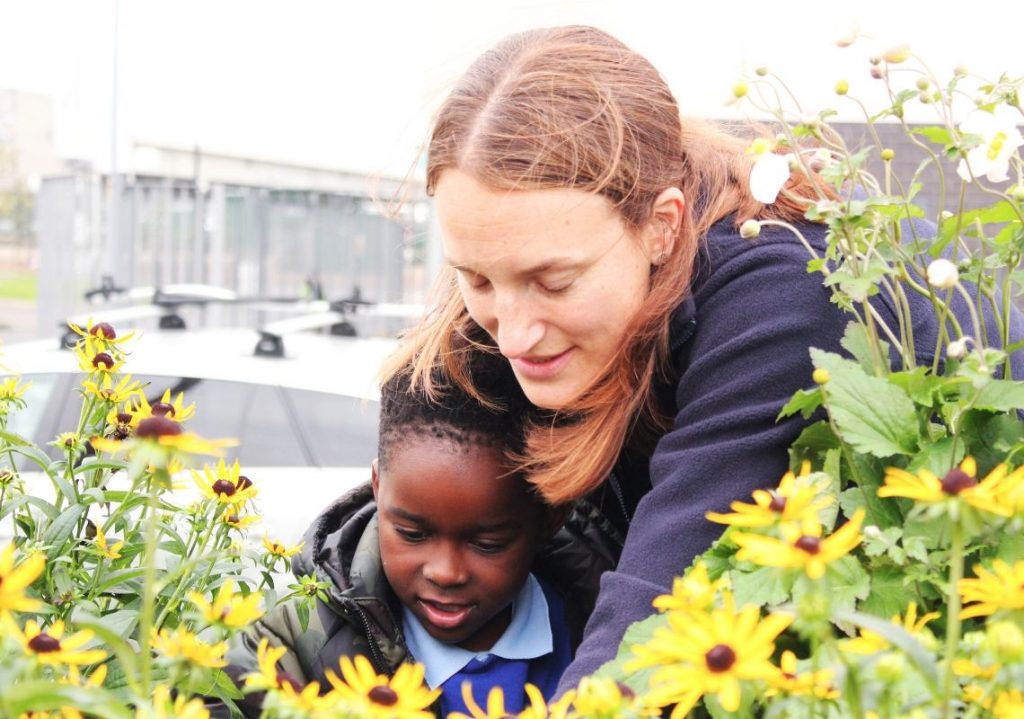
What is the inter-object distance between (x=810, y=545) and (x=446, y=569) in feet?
3.65

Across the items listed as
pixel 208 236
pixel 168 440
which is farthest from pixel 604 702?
pixel 208 236

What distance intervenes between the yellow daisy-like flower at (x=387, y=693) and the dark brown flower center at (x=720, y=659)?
15 cm

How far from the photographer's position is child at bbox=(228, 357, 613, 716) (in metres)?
1.72

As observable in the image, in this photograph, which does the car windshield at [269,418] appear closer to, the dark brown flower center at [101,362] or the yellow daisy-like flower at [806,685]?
the dark brown flower center at [101,362]

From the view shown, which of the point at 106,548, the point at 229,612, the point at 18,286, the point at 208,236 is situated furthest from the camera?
the point at 18,286

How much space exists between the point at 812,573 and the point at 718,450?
602 mm

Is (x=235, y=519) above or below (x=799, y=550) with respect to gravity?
below

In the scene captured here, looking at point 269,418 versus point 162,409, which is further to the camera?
point 269,418

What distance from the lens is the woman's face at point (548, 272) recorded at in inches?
52.7

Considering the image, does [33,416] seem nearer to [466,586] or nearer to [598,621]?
[466,586]

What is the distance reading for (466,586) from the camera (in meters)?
1.75

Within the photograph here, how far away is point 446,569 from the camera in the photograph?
5.68 ft

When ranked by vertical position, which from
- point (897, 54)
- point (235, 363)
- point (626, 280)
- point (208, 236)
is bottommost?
point (208, 236)

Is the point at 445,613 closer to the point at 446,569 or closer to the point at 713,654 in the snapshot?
the point at 446,569
